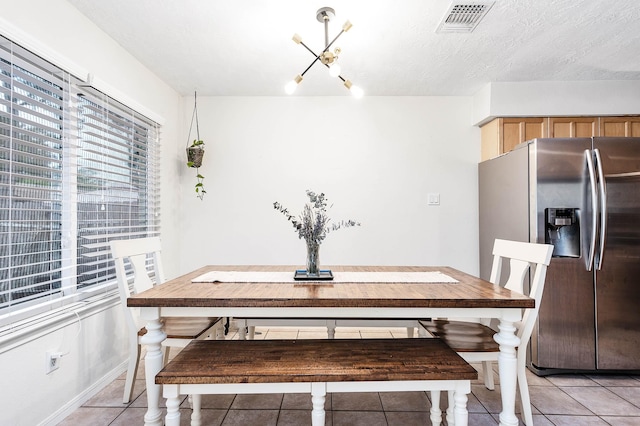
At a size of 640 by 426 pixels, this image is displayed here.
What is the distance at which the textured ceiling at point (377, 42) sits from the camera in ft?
6.72

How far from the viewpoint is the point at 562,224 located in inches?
92.7

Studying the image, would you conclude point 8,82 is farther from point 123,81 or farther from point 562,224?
point 562,224

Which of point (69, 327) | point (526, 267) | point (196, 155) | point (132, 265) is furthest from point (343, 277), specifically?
point (196, 155)

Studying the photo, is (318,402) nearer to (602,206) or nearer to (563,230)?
(563,230)

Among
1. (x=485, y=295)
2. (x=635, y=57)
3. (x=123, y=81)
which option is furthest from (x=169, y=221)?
(x=635, y=57)

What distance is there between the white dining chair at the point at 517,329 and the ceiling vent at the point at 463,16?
1379 mm

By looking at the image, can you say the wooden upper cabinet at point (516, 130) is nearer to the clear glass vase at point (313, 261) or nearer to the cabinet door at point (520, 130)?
the cabinet door at point (520, 130)

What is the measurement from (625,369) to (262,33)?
133 inches

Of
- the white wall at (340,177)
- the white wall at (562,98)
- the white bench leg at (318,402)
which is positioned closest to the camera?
the white bench leg at (318,402)

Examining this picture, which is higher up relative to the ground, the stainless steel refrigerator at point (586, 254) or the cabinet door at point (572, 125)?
the cabinet door at point (572, 125)

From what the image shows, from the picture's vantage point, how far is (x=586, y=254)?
2.36 metres

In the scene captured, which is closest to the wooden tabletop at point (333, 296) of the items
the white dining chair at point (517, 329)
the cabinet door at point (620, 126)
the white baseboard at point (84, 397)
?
the white dining chair at point (517, 329)

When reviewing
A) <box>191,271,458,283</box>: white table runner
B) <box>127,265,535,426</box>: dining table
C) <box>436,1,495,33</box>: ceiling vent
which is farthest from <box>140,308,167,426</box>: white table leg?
<box>436,1,495,33</box>: ceiling vent

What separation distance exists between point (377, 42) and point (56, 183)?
2.22 m
